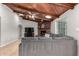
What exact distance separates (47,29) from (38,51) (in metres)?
12.0

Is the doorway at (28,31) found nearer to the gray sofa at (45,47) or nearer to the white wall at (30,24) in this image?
the white wall at (30,24)

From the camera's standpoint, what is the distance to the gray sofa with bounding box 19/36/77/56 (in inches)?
176

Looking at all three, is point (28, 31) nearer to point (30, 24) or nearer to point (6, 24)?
point (30, 24)

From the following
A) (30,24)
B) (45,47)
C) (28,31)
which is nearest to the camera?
(45,47)

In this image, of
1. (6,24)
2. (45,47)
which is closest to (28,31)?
(6,24)

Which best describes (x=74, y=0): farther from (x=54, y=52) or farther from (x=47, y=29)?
(x=47, y=29)

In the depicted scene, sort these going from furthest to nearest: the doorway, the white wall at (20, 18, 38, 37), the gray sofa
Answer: the doorway < the white wall at (20, 18, 38, 37) < the gray sofa

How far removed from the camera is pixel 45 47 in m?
4.54

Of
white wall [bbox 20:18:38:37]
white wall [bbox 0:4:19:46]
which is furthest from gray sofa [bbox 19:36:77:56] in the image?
white wall [bbox 20:18:38:37]

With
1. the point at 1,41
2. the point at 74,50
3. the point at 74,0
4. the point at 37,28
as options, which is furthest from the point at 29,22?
the point at 74,0

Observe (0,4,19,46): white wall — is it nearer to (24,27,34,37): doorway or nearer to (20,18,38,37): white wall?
(20,18,38,37): white wall

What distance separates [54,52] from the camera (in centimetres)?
462

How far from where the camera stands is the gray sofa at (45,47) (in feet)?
14.6

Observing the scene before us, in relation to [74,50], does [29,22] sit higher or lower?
higher
